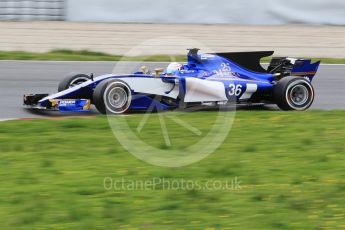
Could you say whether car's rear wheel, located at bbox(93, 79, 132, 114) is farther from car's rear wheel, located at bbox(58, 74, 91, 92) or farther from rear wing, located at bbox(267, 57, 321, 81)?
rear wing, located at bbox(267, 57, 321, 81)

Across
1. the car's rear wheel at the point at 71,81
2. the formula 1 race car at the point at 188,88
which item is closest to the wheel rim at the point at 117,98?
the formula 1 race car at the point at 188,88

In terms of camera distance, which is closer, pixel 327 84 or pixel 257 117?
pixel 257 117

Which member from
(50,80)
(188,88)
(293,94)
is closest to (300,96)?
(293,94)

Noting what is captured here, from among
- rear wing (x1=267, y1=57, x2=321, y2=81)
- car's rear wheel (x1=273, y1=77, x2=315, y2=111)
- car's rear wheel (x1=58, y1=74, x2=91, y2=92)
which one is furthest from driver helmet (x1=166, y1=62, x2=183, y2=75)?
rear wing (x1=267, y1=57, x2=321, y2=81)

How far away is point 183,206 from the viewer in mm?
6211

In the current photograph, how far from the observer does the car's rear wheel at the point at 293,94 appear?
1132 centimetres

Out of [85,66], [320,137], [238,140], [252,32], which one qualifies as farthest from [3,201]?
[252,32]

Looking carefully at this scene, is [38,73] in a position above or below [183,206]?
above

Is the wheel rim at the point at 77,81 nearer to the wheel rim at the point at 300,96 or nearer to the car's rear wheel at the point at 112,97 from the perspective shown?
the car's rear wheel at the point at 112,97

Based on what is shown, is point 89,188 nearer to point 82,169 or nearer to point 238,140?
point 82,169

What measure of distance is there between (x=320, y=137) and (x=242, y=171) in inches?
83.0

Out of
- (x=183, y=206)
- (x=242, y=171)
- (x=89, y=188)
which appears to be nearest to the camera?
(x=183, y=206)

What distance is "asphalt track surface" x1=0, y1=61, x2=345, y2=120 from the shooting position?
11852 mm

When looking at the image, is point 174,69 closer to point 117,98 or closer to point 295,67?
point 117,98
